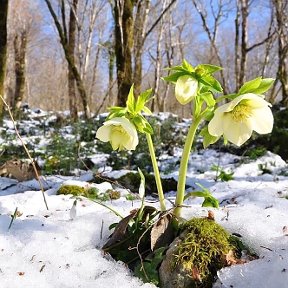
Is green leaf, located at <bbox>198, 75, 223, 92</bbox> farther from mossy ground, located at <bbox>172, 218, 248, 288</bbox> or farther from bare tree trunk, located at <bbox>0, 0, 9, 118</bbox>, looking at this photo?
bare tree trunk, located at <bbox>0, 0, 9, 118</bbox>

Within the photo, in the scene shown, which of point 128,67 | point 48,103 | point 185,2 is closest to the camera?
point 128,67

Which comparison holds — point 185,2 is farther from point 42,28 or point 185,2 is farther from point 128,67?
point 128,67

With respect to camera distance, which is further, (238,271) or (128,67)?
(128,67)

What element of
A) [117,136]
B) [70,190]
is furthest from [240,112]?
[70,190]

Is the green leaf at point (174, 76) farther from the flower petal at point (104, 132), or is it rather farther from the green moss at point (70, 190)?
the green moss at point (70, 190)

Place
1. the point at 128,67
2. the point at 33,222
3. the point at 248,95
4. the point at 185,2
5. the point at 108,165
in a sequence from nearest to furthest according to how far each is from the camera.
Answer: the point at 248,95 → the point at 33,222 → the point at 108,165 → the point at 128,67 → the point at 185,2

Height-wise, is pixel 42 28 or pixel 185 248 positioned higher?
pixel 42 28

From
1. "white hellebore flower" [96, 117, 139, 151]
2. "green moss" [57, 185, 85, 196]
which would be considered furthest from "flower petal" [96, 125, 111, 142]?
"green moss" [57, 185, 85, 196]

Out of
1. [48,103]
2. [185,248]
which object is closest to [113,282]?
[185,248]
